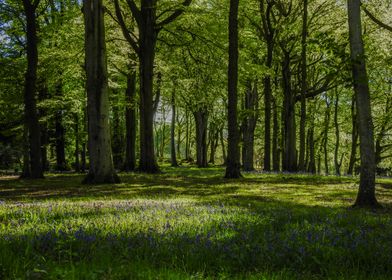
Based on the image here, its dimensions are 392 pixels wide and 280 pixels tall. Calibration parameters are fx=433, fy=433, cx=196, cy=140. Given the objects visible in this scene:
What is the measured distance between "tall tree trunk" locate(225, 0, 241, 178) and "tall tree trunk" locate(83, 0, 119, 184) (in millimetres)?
6371

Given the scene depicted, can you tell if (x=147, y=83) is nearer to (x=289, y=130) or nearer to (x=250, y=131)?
(x=289, y=130)

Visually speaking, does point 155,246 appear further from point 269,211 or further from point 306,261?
point 269,211

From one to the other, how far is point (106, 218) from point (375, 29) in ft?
108

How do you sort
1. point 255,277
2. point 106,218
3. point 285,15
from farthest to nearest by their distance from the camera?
1. point 285,15
2. point 106,218
3. point 255,277

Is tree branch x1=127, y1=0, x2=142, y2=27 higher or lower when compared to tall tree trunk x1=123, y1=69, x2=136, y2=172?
higher

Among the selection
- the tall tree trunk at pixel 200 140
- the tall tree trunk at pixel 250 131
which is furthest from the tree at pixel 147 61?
the tall tree trunk at pixel 200 140

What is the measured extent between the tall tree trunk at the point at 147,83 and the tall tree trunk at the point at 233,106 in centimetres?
574

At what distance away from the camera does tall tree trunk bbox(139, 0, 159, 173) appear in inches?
1013

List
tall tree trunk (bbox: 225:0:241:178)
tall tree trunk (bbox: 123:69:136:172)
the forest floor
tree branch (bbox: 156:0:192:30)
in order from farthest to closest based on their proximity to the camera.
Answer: tall tree trunk (bbox: 123:69:136:172), tree branch (bbox: 156:0:192:30), tall tree trunk (bbox: 225:0:241:178), the forest floor

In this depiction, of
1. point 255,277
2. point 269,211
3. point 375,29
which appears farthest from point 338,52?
point 375,29

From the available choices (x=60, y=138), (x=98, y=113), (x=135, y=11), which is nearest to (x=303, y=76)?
(x=135, y=11)

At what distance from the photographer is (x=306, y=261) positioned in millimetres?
4816

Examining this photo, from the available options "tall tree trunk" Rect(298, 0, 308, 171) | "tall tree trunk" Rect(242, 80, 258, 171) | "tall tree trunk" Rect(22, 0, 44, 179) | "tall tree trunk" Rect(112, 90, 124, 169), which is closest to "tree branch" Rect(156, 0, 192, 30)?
"tall tree trunk" Rect(22, 0, 44, 179)

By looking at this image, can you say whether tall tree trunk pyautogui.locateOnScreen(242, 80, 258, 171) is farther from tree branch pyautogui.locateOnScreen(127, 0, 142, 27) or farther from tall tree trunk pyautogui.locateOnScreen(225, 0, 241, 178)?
tree branch pyautogui.locateOnScreen(127, 0, 142, 27)
